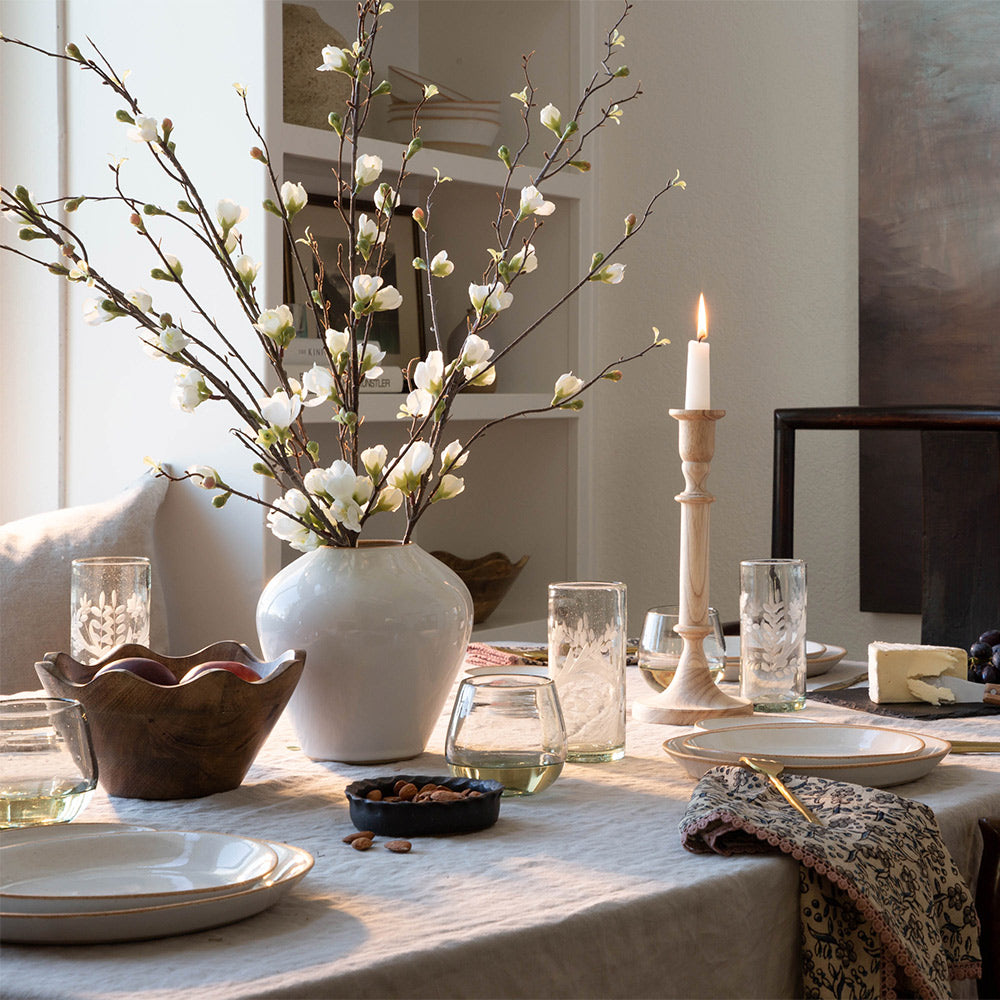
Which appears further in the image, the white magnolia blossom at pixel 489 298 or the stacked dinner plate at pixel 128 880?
the white magnolia blossom at pixel 489 298

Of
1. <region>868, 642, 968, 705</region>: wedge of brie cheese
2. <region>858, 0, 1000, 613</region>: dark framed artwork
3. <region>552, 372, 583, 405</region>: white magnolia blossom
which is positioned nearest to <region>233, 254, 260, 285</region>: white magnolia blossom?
<region>552, 372, 583, 405</region>: white magnolia blossom

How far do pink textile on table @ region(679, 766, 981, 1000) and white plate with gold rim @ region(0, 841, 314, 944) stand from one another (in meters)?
0.31

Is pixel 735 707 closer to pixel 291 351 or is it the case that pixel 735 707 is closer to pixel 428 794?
pixel 428 794

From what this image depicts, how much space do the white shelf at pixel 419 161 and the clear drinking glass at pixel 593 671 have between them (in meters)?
1.31

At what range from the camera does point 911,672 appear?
140 cm

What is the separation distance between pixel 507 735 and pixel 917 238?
6.43 feet

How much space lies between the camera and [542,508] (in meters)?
2.99

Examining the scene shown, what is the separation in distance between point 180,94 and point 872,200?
4.43 feet

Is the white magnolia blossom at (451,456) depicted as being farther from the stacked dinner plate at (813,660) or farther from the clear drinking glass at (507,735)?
the stacked dinner plate at (813,660)

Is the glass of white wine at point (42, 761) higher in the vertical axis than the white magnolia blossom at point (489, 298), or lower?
lower

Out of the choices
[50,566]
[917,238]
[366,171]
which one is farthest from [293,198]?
[917,238]

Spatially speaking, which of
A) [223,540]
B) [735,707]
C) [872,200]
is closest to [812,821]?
[735,707]

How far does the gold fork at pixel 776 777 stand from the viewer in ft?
3.01

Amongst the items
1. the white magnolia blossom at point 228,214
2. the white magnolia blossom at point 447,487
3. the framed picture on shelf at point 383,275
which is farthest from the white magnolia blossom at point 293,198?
the framed picture on shelf at point 383,275
